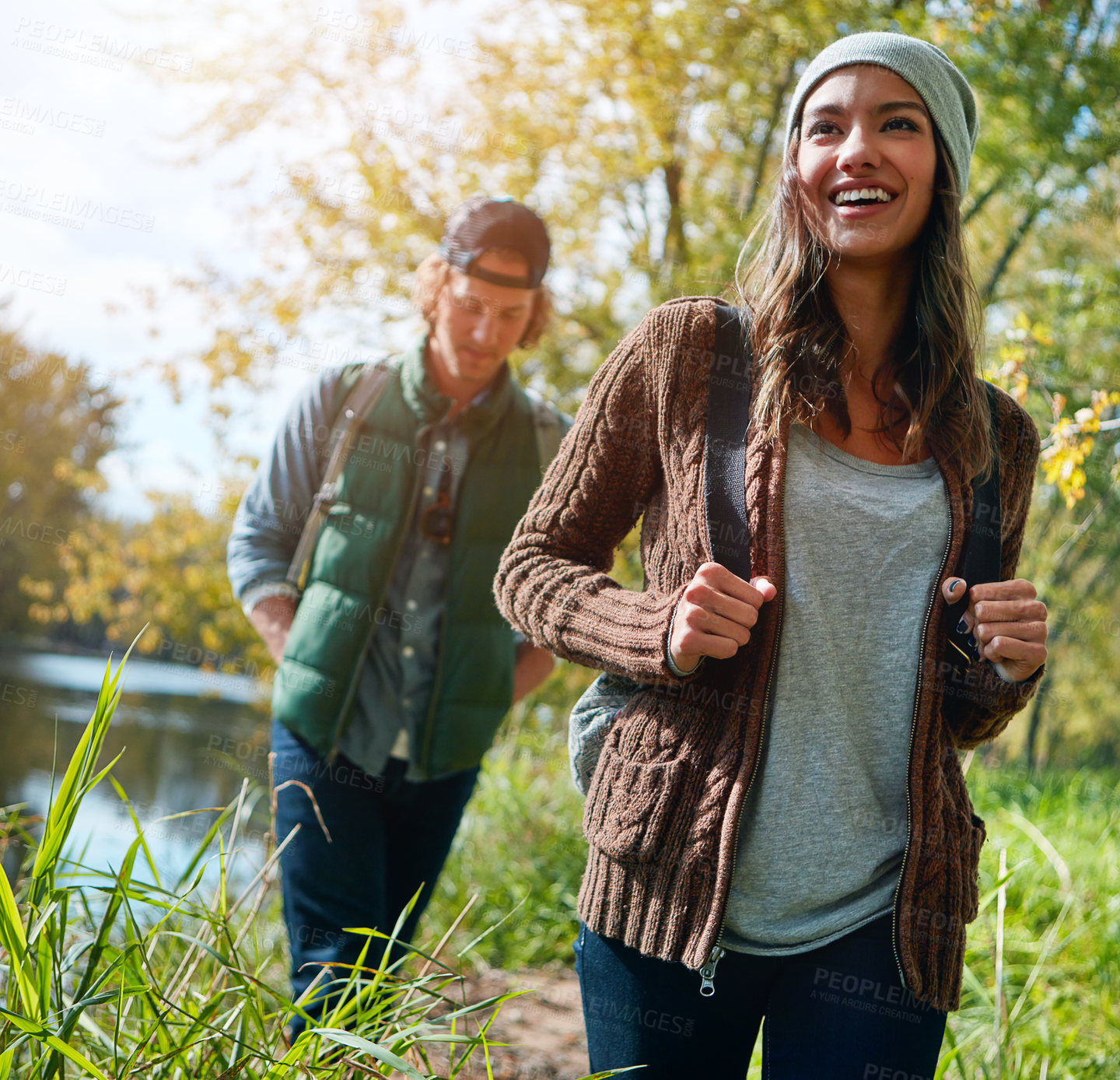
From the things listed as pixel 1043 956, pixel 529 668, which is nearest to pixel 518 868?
pixel 529 668

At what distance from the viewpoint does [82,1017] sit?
55.6 inches

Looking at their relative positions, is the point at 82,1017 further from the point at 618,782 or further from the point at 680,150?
the point at 680,150

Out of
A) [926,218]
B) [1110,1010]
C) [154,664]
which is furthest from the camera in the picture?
[154,664]

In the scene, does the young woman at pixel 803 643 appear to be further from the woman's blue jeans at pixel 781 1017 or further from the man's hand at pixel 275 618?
the man's hand at pixel 275 618

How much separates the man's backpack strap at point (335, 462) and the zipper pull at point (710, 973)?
1.62 metres

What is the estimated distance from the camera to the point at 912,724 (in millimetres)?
1427

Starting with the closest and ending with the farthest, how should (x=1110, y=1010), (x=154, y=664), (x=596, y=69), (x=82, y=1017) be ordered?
(x=82, y=1017)
(x=1110, y=1010)
(x=596, y=69)
(x=154, y=664)

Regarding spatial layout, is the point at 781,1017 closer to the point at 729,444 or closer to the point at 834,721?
the point at 834,721

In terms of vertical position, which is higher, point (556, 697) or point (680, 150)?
point (680, 150)

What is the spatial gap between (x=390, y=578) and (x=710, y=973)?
1440mm

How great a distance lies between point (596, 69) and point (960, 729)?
8.72 metres

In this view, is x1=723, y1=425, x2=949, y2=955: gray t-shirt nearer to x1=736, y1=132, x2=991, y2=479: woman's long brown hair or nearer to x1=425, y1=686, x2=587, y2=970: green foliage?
x1=736, y1=132, x2=991, y2=479: woman's long brown hair

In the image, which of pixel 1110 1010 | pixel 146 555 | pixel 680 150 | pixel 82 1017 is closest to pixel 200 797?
pixel 146 555

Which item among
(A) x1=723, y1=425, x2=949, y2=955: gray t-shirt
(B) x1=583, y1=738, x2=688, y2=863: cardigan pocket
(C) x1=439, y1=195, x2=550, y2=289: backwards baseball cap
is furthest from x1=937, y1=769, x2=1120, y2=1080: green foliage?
(C) x1=439, y1=195, x2=550, y2=289: backwards baseball cap
